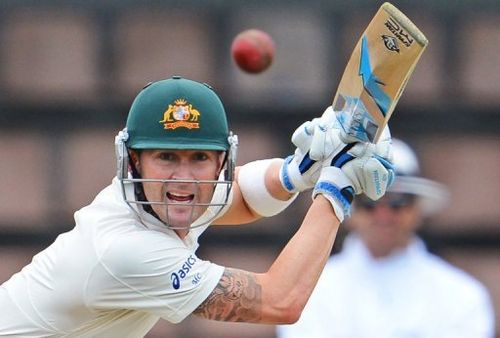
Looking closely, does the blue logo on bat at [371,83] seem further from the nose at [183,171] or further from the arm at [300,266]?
the nose at [183,171]

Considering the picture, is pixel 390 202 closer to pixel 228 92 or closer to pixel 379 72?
pixel 228 92

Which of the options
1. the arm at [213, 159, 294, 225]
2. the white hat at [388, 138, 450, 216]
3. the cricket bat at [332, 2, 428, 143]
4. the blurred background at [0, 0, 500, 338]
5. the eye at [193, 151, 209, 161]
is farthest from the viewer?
the blurred background at [0, 0, 500, 338]

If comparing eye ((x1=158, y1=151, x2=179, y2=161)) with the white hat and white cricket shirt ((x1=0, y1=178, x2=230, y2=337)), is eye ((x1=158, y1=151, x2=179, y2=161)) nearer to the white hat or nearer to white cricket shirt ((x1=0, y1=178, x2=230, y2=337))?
white cricket shirt ((x1=0, y1=178, x2=230, y2=337))

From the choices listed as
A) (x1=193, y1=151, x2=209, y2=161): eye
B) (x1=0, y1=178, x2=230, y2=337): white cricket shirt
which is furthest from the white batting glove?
(x1=0, y1=178, x2=230, y2=337): white cricket shirt

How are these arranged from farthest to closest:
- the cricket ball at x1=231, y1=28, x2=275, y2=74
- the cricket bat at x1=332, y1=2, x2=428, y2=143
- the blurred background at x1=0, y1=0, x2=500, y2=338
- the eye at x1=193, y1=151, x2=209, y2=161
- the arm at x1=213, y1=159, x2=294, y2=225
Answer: the blurred background at x1=0, y1=0, x2=500, y2=338, the cricket ball at x1=231, y1=28, x2=275, y2=74, the arm at x1=213, y1=159, x2=294, y2=225, the eye at x1=193, y1=151, x2=209, y2=161, the cricket bat at x1=332, y1=2, x2=428, y2=143

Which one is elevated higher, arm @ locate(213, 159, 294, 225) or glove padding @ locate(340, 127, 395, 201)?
glove padding @ locate(340, 127, 395, 201)

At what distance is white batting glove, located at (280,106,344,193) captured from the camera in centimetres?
430

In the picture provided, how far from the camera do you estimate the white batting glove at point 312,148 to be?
14.1ft

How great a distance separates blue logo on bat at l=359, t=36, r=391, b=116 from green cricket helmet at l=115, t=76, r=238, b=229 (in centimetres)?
34

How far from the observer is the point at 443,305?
221 inches

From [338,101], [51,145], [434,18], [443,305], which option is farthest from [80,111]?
[338,101]

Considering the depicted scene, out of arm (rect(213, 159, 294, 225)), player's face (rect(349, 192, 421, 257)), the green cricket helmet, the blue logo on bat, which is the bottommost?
player's face (rect(349, 192, 421, 257))

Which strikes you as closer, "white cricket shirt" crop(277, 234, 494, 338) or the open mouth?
the open mouth

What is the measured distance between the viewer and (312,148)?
4.33 metres
